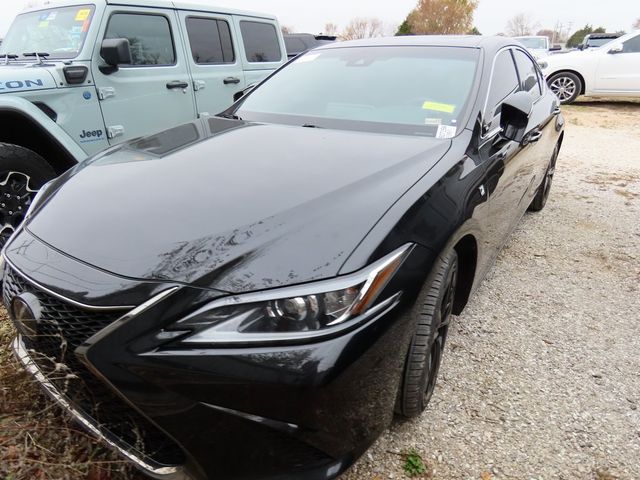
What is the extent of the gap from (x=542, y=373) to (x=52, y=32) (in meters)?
4.58

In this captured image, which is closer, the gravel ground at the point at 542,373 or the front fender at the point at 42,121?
the gravel ground at the point at 542,373

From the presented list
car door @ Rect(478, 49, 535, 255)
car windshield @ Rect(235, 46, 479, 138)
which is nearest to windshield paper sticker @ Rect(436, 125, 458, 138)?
car windshield @ Rect(235, 46, 479, 138)

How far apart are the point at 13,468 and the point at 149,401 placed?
Result: 2.13 ft

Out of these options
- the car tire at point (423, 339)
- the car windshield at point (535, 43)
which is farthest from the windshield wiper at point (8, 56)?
the car windshield at point (535, 43)

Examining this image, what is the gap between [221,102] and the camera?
509 cm

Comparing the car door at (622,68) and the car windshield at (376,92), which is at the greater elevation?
the car windshield at (376,92)

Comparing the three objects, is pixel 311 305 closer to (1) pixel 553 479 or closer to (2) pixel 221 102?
(1) pixel 553 479

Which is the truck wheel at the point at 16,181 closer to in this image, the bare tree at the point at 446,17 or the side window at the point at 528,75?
the side window at the point at 528,75

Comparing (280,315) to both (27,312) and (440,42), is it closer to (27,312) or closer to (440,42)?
(27,312)

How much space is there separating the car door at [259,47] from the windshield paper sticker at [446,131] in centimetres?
352

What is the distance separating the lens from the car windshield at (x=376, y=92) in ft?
7.94

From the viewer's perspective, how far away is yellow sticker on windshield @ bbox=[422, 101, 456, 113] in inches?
93.8

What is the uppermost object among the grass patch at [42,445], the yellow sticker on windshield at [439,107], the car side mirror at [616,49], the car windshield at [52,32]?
the car windshield at [52,32]

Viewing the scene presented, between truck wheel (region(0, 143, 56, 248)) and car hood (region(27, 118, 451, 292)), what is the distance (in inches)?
50.4
